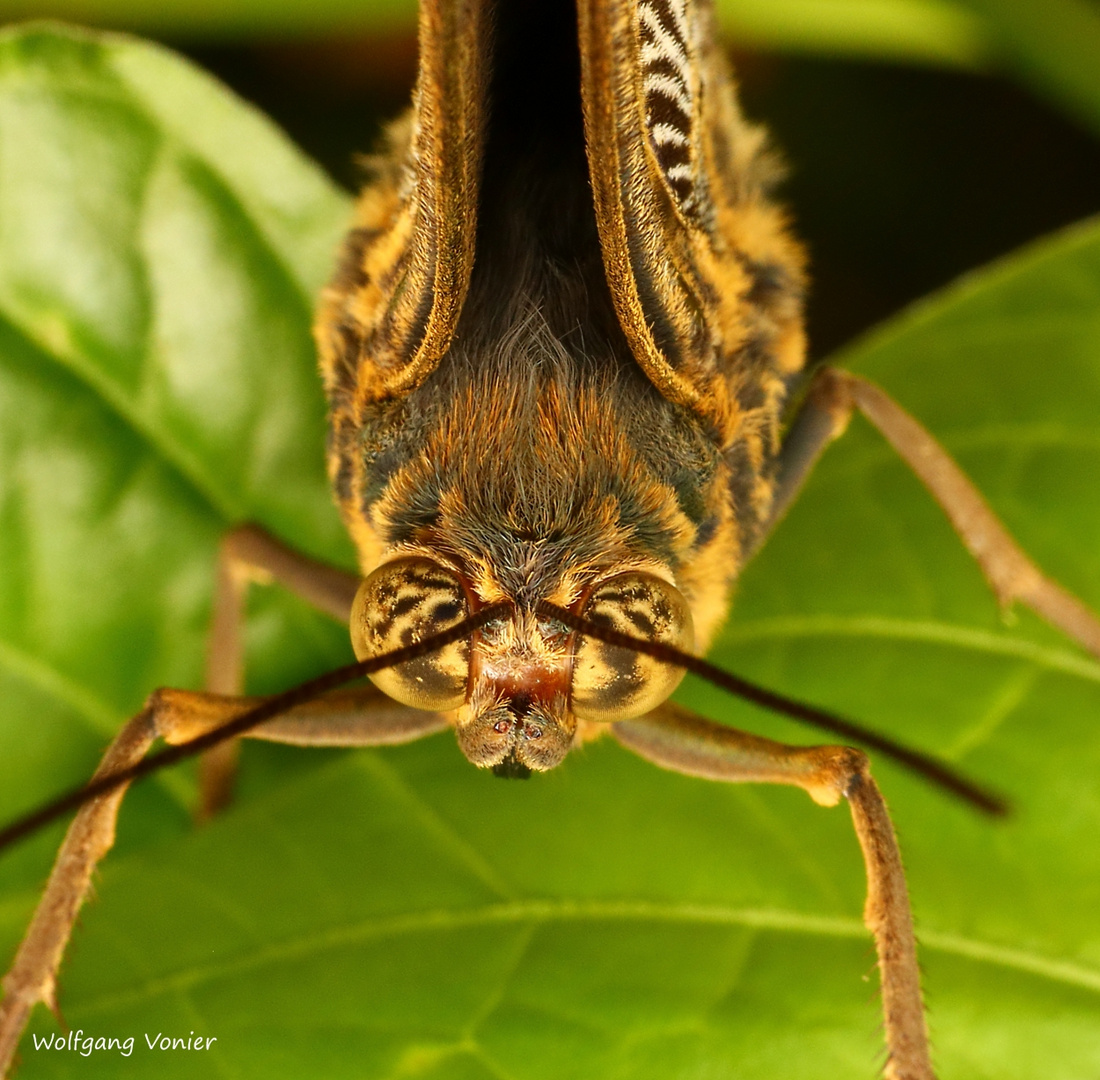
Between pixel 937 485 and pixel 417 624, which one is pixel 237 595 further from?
pixel 937 485

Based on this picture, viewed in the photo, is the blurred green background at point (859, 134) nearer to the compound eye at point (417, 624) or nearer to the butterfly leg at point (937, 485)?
the butterfly leg at point (937, 485)

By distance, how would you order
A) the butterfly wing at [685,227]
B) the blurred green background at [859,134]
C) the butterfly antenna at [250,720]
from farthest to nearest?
the blurred green background at [859,134] → the butterfly wing at [685,227] → the butterfly antenna at [250,720]

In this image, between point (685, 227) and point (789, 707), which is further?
point (685, 227)

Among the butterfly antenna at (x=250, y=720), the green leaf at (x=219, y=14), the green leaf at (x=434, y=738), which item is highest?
the green leaf at (x=219, y=14)

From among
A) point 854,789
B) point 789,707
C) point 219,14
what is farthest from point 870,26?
point 789,707

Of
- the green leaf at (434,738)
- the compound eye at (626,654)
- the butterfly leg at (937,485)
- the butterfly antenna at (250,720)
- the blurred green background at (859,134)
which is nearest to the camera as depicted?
the butterfly antenna at (250,720)

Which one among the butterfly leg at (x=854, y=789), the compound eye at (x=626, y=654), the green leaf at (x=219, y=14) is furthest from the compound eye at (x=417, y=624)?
the green leaf at (x=219, y=14)

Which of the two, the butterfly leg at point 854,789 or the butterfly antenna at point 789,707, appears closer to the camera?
the butterfly antenna at point 789,707

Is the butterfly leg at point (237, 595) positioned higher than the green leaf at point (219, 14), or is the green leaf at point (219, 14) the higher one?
the green leaf at point (219, 14)
